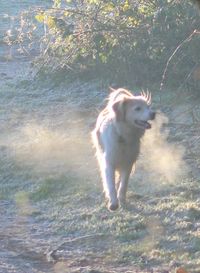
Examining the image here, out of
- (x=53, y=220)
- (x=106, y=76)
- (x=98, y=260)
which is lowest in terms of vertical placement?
(x=106, y=76)

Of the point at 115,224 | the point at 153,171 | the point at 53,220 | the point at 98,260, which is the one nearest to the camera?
the point at 98,260

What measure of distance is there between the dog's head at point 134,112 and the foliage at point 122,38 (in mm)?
4398

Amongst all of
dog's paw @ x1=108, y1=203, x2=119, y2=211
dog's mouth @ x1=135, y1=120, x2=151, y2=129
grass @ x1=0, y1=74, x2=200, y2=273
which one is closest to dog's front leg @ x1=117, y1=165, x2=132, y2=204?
grass @ x1=0, y1=74, x2=200, y2=273

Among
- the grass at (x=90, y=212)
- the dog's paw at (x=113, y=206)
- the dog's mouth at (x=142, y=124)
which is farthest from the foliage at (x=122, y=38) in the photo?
the dog's paw at (x=113, y=206)

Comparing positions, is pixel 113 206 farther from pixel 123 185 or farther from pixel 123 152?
pixel 123 152

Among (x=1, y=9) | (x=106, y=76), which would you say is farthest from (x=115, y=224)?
(x=1, y=9)

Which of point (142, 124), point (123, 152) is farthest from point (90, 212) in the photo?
point (142, 124)

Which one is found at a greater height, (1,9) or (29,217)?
(29,217)

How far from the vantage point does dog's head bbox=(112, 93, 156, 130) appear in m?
9.67

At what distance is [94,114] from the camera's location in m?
14.7

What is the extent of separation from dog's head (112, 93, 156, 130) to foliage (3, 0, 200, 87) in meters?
4.40

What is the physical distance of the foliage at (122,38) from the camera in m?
14.8

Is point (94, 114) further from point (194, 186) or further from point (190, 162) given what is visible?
point (194, 186)

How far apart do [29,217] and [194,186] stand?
189cm
